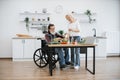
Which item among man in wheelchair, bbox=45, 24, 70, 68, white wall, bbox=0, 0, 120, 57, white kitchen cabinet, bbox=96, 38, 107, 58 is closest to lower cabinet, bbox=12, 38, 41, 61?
white wall, bbox=0, 0, 120, 57

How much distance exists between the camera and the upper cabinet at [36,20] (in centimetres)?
805

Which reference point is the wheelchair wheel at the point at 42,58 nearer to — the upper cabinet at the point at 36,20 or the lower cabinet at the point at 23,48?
the lower cabinet at the point at 23,48

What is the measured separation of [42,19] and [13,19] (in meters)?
0.98

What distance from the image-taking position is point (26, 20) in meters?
8.00

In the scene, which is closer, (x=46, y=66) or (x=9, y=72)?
A: (x=9, y=72)

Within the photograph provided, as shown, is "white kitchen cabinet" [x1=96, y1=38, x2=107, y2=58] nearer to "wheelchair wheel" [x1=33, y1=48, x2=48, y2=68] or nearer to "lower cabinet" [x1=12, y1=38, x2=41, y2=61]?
"lower cabinet" [x1=12, y1=38, x2=41, y2=61]

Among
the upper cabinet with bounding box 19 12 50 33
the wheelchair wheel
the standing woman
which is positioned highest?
the upper cabinet with bounding box 19 12 50 33

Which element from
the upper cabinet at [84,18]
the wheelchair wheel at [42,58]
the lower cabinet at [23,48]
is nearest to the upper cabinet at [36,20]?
the lower cabinet at [23,48]

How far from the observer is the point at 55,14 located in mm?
8156

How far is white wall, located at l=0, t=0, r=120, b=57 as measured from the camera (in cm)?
805

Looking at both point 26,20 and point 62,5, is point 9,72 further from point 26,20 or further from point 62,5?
point 62,5

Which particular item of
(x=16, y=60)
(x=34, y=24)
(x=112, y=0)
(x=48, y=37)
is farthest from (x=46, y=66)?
(x=112, y=0)

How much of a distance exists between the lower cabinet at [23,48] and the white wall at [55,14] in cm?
66

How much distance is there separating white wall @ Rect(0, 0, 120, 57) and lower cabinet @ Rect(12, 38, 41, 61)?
66 centimetres
